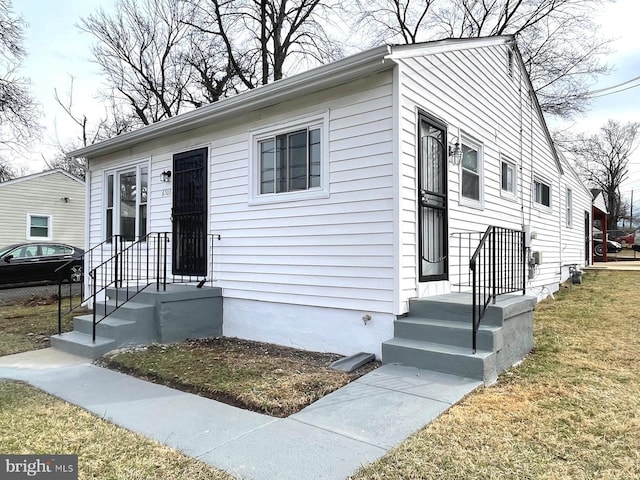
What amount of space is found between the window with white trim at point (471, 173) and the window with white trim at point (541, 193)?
3269 millimetres

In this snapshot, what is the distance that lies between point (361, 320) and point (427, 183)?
1787 millimetres

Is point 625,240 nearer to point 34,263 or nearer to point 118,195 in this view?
point 118,195

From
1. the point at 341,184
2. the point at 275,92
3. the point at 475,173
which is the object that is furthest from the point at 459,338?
the point at 275,92

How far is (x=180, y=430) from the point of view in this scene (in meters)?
3.02

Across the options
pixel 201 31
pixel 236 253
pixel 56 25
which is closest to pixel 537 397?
pixel 236 253

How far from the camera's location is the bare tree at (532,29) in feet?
55.3

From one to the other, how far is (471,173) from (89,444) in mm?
5539

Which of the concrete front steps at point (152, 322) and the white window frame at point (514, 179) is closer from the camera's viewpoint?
the concrete front steps at point (152, 322)

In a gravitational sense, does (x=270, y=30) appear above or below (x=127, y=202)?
above

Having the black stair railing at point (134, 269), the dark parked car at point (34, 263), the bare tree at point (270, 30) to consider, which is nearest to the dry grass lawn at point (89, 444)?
the black stair railing at point (134, 269)

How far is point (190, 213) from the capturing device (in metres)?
6.81

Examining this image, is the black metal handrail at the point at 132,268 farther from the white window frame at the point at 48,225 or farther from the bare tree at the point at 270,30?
the bare tree at the point at 270,30

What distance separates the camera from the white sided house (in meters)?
4.53

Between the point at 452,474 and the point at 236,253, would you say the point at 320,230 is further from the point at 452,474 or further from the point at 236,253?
the point at 452,474
